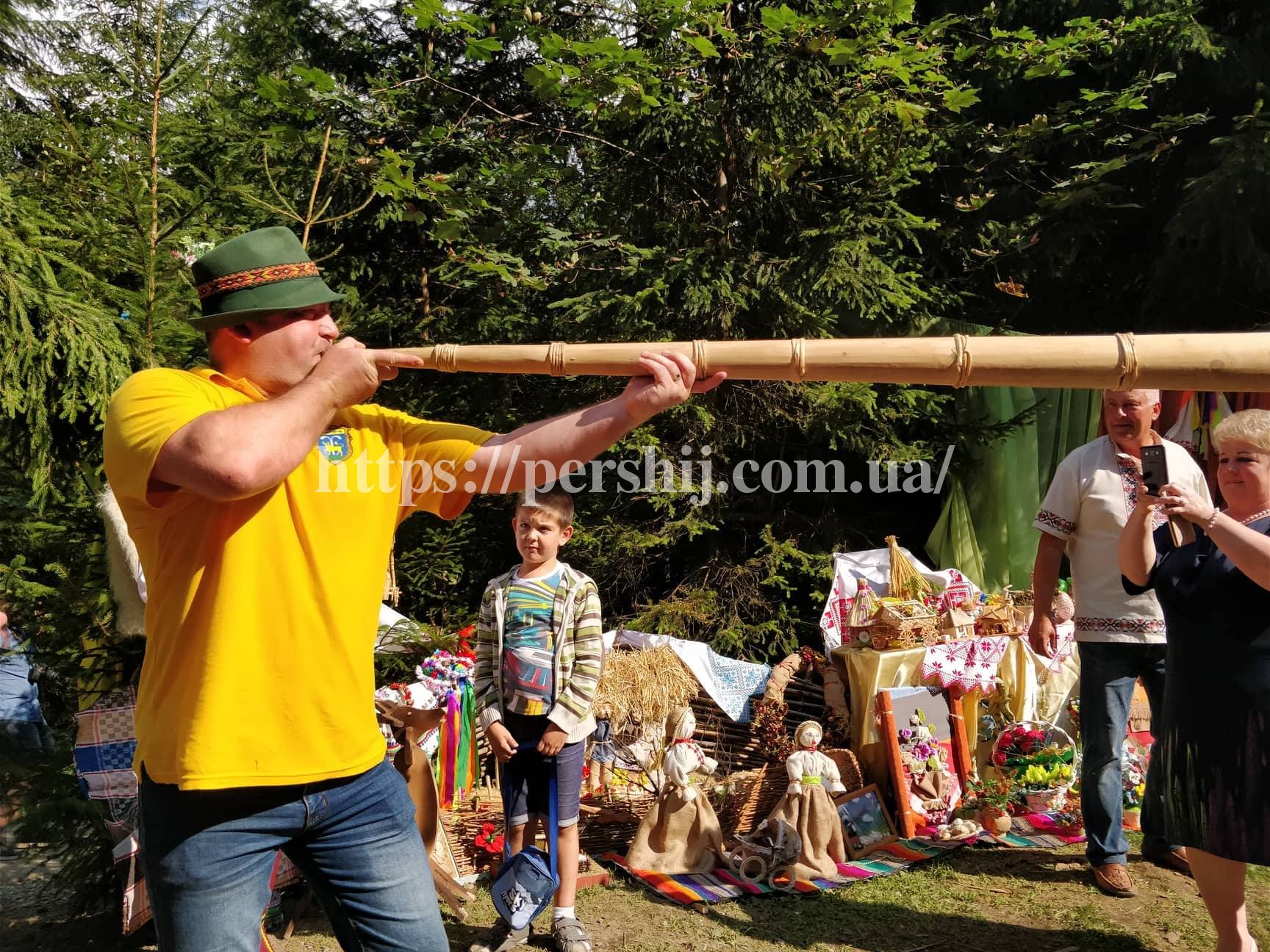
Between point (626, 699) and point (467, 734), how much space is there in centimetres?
75

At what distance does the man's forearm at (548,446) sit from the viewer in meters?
1.93

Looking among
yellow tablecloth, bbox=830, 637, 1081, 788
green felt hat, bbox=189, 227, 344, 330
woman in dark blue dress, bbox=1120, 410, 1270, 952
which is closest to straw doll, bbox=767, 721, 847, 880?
yellow tablecloth, bbox=830, 637, 1081, 788

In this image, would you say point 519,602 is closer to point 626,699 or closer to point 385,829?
point 626,699

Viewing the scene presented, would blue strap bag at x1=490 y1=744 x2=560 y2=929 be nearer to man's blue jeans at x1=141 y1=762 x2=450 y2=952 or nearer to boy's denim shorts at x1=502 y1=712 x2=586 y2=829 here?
boy's denim shorts at x1=502 y1=712 x2=586 y2=829

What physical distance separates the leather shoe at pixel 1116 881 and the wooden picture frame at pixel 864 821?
0.93 m

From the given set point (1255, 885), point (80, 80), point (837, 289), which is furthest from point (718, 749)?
point (80, 80)

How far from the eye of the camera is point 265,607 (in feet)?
5.78

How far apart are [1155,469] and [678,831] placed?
261 cm

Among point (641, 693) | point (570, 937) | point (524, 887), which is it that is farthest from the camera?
point (641, 693)

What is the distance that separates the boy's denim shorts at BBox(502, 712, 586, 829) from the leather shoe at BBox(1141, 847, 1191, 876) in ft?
8.04

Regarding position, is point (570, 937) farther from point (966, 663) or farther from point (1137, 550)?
point (966, 663)

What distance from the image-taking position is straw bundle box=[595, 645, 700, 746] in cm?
464

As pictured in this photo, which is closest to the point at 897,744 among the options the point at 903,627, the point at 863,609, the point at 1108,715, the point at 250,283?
the point at 903,627

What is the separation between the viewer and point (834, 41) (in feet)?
17.5
